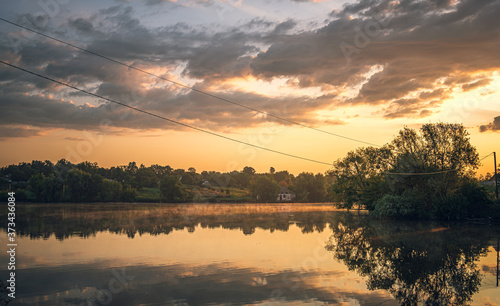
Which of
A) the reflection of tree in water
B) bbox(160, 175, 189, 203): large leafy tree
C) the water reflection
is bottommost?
the reflection of tree in water

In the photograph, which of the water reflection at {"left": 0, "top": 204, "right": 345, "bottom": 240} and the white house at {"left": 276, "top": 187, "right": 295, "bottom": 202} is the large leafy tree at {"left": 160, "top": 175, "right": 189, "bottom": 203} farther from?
the water reflection at {"left": 0, "top": 204, "right": 345, "bottom": 240}

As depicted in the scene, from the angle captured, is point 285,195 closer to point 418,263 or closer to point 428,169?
point 428,169

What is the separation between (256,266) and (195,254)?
205 inches

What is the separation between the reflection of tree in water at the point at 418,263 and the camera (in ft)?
51.6

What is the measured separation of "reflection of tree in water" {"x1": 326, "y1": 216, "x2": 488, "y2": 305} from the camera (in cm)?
1574

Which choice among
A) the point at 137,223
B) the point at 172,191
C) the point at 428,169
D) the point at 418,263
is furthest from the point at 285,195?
the point at 418,263

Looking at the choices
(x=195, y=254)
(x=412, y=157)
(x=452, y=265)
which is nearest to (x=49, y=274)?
(x=195, y=254)

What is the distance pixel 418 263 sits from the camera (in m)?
21.9

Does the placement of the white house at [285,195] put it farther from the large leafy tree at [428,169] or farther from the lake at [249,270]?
the lake at [249,270]

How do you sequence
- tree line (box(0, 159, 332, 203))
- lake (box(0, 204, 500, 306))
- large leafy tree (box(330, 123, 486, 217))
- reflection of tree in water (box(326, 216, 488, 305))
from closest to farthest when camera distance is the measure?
lake (box(0, 204, 500, 306)), reflection of tree in water (box(326, 216, 488, 305)), large leafy tree (box(330, 123, 486, 217)), tree line (box(0, 159, 332, 203))

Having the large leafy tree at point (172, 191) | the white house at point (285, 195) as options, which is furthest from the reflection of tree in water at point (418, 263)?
the white house at point (285, 195)

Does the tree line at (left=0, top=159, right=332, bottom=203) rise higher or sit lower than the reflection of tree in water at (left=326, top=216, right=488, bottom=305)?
higher

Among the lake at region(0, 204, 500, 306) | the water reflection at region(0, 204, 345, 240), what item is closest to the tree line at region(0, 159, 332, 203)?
the water reflection at region(0, 204, 345, 240)

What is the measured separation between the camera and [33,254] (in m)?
23.3
